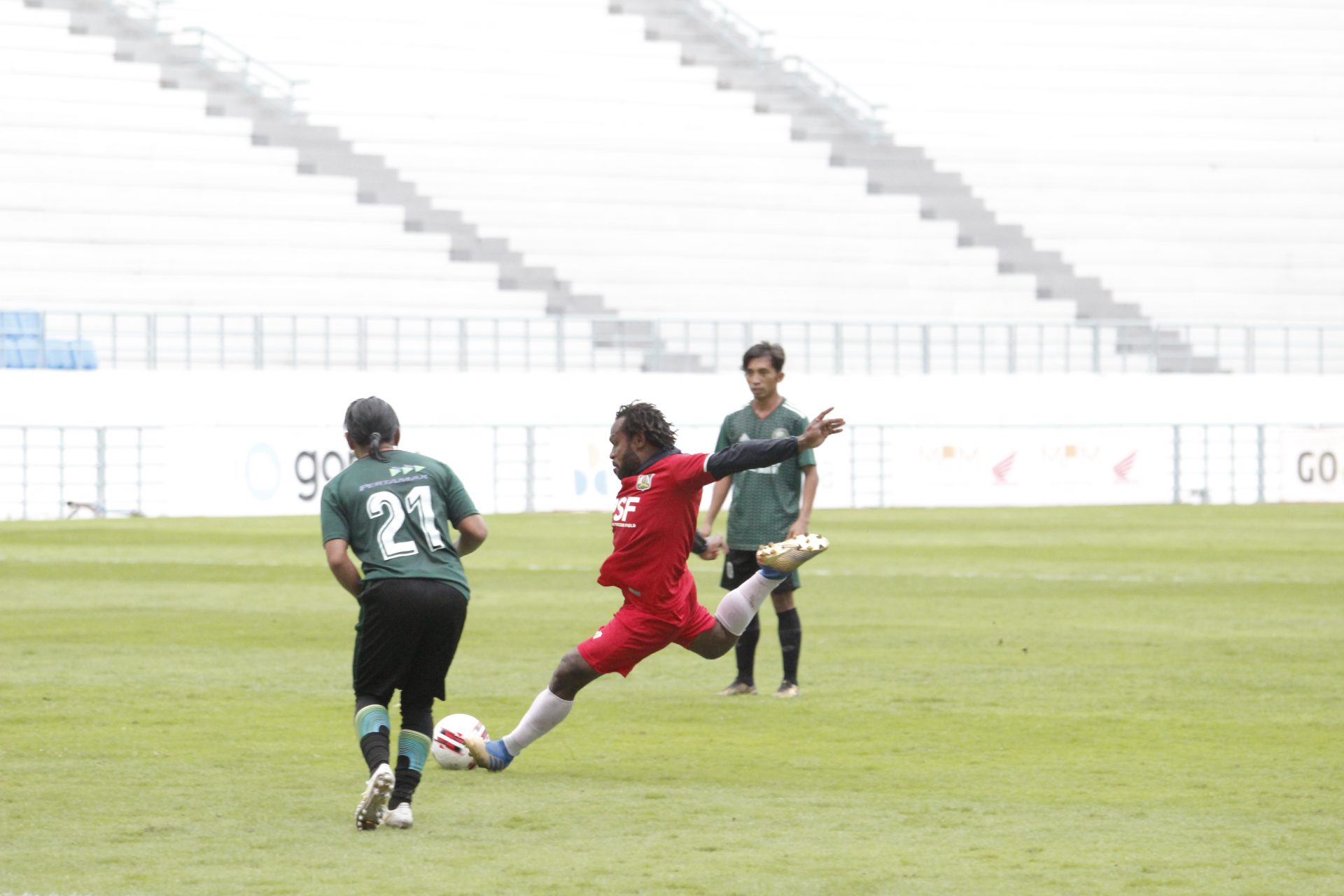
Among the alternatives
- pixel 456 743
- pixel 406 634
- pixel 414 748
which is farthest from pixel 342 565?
pixel 456 743

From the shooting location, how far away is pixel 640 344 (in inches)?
1373

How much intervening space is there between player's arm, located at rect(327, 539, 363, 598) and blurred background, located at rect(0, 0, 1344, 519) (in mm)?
21952

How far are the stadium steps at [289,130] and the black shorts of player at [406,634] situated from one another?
31.1 meters

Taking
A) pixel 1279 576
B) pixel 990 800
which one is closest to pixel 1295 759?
pixel 990 800

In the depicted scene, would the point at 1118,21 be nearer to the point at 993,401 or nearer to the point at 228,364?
the point at 993,401

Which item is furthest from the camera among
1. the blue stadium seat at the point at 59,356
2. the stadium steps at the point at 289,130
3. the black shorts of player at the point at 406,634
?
the stadium steps at the point at 289,130

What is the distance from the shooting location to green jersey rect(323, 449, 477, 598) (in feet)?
23.6

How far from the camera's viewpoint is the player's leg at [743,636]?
10664 millimetres

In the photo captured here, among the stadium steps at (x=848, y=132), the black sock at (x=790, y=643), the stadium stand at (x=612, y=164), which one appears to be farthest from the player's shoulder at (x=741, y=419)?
the stadium steps at (x=848, y=132)

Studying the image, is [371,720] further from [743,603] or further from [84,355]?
[84,355]

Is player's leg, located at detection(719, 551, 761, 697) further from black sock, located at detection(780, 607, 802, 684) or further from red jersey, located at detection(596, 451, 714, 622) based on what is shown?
red jersey, located at detection(596, 451, 714, 622)

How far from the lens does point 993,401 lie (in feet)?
112

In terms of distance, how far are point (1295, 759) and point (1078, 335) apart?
30.0 metres

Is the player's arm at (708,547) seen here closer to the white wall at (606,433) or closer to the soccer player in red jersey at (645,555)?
the soccer player in red jersey at (645,555)
